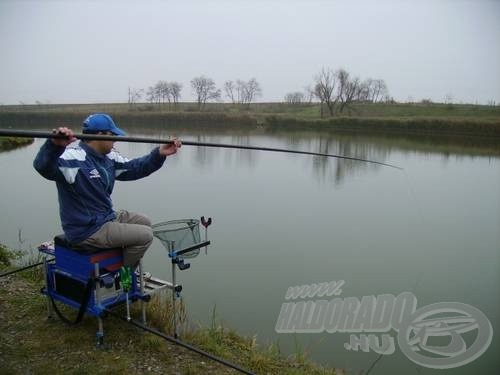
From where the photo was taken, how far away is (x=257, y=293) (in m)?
4.41

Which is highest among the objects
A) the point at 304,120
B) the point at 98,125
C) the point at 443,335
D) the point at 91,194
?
the point at 304,120

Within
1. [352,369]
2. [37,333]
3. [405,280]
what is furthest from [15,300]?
[405,280]

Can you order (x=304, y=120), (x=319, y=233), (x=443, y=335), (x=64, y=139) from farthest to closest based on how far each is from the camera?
1. (x=304, y=120)
2. (x=319, y=233)
3. (x=443, y=335)
4. (x=64, y=139)

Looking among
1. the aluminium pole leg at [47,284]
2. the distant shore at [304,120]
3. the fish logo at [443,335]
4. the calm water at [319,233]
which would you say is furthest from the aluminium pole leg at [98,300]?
the distant shore at [304,120]

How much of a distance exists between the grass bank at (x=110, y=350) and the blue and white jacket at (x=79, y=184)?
67 centimetres

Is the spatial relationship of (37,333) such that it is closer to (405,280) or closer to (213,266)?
(213,266)

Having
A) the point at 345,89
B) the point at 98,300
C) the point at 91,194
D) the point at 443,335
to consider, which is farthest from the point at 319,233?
the point at 345,89

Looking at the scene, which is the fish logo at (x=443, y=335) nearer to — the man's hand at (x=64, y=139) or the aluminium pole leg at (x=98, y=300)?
the aluminium pole leg at (x=98, y=300)

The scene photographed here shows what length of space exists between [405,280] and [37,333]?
394 centimetres

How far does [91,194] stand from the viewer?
223 centimetres

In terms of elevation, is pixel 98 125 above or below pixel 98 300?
above

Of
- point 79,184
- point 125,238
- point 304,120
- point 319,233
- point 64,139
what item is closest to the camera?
point 64,139

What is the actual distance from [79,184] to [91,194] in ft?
0.31

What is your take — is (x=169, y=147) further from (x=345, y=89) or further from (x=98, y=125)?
(x=345, y=89)
